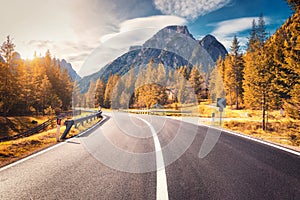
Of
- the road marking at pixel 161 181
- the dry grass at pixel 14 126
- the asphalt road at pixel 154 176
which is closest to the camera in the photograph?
the road marking at pixel 161 181

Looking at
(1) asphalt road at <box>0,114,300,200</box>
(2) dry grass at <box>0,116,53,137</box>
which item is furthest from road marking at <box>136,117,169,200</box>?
(2) dry grass at <box>0,116,53,137</box>

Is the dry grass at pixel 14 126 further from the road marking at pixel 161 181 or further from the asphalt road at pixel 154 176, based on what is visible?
the road marking at pixel 161 181

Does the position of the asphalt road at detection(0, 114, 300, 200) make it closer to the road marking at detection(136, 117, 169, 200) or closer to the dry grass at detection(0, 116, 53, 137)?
the road marking at detection(136, 117, 169, 200)

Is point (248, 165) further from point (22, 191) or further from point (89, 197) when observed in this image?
point (22, 191)

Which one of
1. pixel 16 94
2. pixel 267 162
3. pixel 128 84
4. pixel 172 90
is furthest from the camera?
pixel 128 84

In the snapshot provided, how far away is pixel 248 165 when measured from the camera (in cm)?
473

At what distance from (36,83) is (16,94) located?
9.57m

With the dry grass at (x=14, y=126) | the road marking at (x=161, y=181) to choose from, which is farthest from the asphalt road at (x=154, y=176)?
the dry grass at (x=14, y=126)

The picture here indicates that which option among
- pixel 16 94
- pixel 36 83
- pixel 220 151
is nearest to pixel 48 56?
pixel 36 83

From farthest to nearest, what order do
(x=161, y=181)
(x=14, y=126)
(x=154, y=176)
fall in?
(x=14, y=126) → (x=154, y=176) → (x=161, y=181)

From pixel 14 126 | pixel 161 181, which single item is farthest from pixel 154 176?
pixel 14 126

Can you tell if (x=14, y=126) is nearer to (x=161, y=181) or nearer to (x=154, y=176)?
(x=154, y=176)

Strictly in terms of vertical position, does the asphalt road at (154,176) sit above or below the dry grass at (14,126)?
above

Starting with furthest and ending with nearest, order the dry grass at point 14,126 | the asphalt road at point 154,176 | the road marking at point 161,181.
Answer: the dry grass at point 14,126, the asphalt road at point 154,176, the road marking at point 161,181
